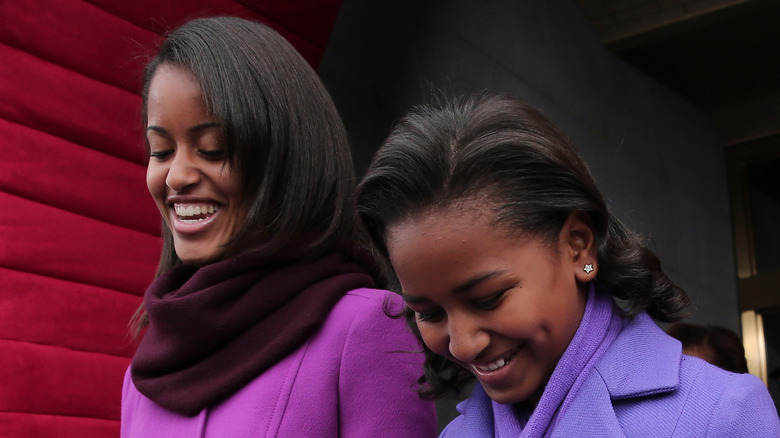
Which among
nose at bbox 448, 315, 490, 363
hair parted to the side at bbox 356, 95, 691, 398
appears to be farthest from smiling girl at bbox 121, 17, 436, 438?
nose at bbox 448, 315, 490, 363

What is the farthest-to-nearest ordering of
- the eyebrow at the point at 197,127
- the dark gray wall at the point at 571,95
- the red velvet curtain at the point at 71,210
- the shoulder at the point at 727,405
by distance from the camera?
the dark gray wall at the point at 571,95
the red velvet curtain at the point at 71,210
the eyebrow at the point at 197,127
the shoulder at the point at 727,405

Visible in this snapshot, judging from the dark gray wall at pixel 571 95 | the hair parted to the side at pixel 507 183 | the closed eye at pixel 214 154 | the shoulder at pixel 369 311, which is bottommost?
the shoulder at pixel 369 311

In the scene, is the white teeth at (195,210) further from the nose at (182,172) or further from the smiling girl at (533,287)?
the smiling girl at (533,287)

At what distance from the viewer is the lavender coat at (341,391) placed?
4.38 ft

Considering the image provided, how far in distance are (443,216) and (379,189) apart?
0.13 meters

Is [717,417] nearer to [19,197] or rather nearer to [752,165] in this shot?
[19,197]

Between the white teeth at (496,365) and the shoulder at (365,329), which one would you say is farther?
the shoulder at (365,329)

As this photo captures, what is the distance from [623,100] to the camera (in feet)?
20.9

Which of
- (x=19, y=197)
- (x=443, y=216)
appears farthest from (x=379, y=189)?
(x=19, y=197)

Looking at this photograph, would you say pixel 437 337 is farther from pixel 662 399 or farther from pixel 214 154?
pixel 214 154

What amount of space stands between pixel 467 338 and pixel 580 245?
0.66 ft

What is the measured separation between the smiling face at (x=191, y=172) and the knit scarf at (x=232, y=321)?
61 millimetres

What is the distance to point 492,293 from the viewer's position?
3.67 feet

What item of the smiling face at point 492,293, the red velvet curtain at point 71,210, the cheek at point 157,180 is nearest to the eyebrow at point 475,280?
the smiling face at point 492,293
